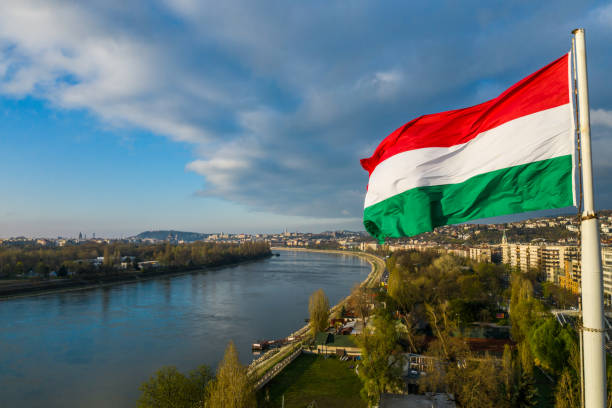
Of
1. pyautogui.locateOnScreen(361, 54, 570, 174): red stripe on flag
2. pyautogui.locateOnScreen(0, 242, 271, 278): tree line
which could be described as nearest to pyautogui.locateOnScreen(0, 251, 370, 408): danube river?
pyautogui.locateOnScreen(0, 242, 271, 278): tree line

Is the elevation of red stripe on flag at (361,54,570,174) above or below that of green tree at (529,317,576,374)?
above

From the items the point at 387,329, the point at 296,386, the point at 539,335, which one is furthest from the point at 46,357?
the point at 539,335

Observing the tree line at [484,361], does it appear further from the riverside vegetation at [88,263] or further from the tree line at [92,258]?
the tree line at [92,258]

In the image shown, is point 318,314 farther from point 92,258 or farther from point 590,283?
point 92,258

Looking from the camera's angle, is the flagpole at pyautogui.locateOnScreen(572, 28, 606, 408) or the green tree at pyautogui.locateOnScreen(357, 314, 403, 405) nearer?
the flagpole at pyautogui.locateOnScreen(572, 28, 606, 408)

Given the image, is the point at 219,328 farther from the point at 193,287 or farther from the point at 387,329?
the point at 193,287

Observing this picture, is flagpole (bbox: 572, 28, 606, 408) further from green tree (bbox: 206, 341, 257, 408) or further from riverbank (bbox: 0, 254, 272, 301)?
riverbank (bbox: 0, 254, 272, 301)

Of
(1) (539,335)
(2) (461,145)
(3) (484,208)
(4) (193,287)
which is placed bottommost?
(4) (193,287)
